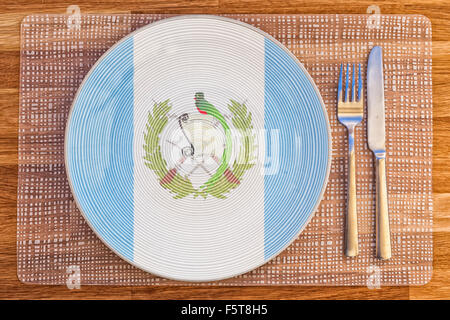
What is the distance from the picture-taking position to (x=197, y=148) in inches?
22.4

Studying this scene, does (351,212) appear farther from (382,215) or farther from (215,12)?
(215,12)

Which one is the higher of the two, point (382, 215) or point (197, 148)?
point (197, 148)

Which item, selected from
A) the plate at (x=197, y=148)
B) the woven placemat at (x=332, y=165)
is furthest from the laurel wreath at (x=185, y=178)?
the woven placemat at (x=332, y=165)

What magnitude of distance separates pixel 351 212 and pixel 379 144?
0.36ft

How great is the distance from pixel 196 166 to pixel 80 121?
0.18 meters

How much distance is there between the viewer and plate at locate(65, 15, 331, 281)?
1.78 feet

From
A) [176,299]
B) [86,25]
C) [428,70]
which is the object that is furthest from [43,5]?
[428,70]

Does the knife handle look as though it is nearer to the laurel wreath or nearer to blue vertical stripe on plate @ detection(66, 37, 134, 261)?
the laurel wreath

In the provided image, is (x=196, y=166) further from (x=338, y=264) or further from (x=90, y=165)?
(x=338, y=264)

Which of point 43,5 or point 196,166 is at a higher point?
point 43,5

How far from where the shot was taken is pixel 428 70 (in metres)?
0.58

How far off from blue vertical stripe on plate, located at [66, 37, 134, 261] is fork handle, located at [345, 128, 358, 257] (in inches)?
12.5

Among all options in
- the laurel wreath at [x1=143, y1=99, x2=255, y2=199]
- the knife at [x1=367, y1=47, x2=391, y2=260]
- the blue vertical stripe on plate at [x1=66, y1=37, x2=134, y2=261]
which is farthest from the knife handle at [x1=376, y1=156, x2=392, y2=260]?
the blue vertical stripe on plate at [x1=66, y1=37, x2=134, y2=261]

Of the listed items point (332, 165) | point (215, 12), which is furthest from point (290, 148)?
point (215, 12)
